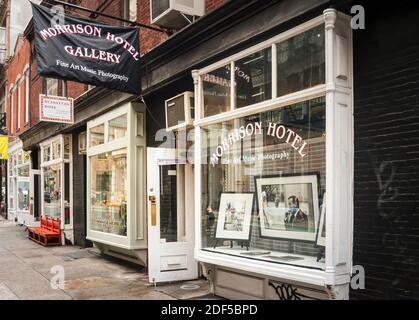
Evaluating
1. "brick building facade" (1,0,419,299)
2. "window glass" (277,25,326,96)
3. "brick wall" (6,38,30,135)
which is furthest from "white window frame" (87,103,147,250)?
"brick wall" (6,38,30,135)

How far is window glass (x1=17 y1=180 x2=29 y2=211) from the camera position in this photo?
843 inches

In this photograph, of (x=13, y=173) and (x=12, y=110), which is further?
(x=13, y=173)

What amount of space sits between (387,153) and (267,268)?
2115mm

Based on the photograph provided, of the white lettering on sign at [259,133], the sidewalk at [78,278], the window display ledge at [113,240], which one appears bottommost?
the sidewalk at [78,278]

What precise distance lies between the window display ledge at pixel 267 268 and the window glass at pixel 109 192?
361 centimetres

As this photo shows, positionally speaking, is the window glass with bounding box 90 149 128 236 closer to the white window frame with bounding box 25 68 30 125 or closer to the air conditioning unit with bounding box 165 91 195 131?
the air conditioning unit with bounding box 165 91 195 131

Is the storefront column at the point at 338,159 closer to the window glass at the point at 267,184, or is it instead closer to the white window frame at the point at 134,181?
the window glass at the point at 267,184

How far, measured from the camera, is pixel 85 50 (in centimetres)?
767

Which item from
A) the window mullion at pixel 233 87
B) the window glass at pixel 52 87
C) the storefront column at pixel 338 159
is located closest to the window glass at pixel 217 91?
the window mullion at pixel 233 87

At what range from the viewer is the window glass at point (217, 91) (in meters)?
6.96

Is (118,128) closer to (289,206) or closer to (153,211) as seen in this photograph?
(153,211)

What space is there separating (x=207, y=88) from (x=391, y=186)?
3.59m

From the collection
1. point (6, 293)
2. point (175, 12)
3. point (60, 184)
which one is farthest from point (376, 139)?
point (60, 184)

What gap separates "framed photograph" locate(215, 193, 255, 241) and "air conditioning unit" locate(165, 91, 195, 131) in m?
1.86
